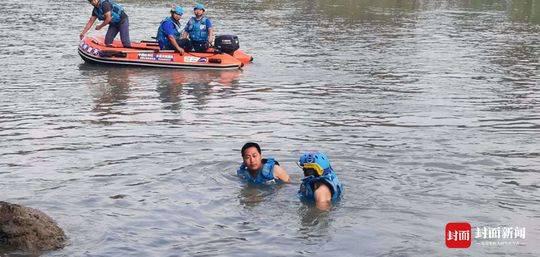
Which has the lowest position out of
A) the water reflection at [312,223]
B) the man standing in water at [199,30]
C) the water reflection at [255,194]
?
the water reflection at [255,194]

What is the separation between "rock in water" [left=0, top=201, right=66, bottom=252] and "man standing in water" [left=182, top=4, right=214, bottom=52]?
13039mm

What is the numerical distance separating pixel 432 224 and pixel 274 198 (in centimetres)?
206

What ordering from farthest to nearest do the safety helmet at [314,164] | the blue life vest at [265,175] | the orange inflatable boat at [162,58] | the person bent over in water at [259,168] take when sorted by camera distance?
the orange inflatable boat at [162,58], the blue life vest at [265,175], the person bent over in water at [259,168], the safety helmet at [314,164]

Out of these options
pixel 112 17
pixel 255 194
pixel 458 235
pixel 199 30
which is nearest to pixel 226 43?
pixel 199 30

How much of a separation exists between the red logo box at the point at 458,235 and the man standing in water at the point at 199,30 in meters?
12.4

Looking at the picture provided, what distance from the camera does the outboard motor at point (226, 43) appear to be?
21859 mm

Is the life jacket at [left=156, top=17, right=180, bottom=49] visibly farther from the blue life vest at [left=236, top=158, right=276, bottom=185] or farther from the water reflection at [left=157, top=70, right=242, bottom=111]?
the blue life vest at [left=236, top=158, right=276, bottom=185]

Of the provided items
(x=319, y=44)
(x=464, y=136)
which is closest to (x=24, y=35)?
(x=319, y=44)

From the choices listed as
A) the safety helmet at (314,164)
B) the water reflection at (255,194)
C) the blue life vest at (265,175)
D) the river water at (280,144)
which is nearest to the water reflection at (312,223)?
the river water at (280,144)

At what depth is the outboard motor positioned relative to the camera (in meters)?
21.9

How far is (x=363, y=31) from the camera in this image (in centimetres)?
3144

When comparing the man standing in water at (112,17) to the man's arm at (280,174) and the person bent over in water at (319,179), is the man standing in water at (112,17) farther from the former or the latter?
the person bent over in water at (319,179)

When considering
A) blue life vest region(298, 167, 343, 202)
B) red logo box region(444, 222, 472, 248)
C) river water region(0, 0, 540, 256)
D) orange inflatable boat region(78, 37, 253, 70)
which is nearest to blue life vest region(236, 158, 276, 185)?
river water region(0, 0, 540, 256)

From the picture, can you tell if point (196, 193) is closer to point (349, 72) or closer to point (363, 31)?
point (349, 72)
